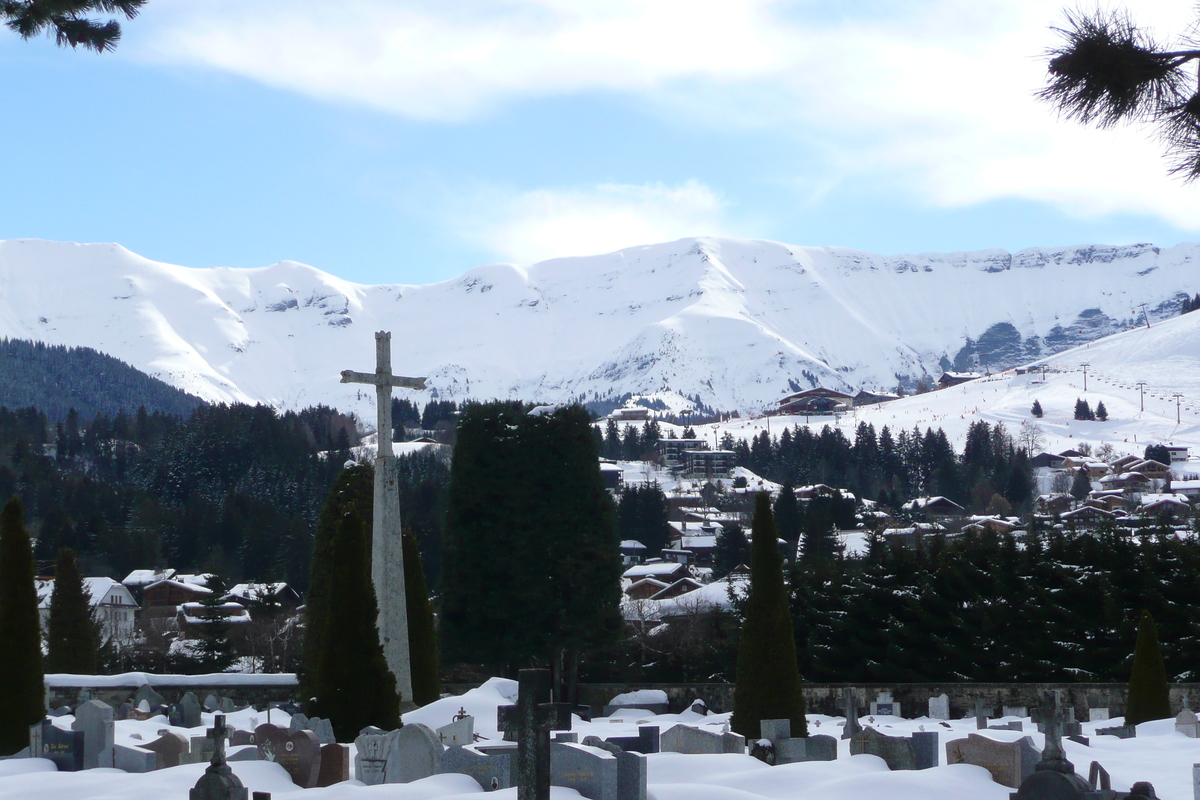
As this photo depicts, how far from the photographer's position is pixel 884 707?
90.6 ft

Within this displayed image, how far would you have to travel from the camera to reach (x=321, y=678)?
60.1 ft

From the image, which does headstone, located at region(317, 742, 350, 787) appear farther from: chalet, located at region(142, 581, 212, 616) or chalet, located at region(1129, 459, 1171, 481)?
chalet, located at region(1129, 459, 1171, 481)

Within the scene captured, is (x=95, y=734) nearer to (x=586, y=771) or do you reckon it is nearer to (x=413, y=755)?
(x=413, y=755)

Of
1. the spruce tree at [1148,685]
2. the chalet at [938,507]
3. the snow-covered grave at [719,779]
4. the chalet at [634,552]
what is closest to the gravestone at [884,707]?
the spruce tree at [1148,685]

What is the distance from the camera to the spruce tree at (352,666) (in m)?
18.1

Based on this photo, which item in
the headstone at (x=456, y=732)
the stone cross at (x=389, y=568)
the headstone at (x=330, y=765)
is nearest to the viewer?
the headstone at (x=330, y=765)

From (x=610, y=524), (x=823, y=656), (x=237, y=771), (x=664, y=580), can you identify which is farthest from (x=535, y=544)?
(x=664, y=580)

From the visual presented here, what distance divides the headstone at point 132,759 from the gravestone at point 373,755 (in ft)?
10.4

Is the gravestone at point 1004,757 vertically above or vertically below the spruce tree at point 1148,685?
above

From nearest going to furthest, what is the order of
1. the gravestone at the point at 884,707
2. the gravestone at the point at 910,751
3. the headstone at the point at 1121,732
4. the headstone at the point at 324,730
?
1. the gravestone at the point at 910,751
2. the headstone at the point at 324,730
3. the headstone at the point at 1121,732
4. the gravestone at the point at 884,707

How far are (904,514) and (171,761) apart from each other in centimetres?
10690

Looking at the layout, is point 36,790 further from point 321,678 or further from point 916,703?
point 916,703

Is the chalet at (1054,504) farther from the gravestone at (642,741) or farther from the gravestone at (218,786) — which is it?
the gravestone at (218,786)

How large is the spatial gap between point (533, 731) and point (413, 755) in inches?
216
